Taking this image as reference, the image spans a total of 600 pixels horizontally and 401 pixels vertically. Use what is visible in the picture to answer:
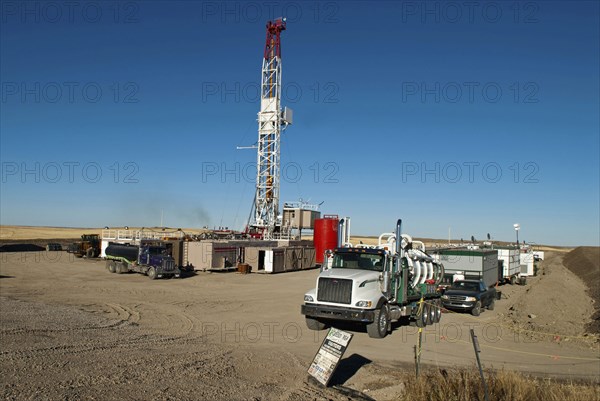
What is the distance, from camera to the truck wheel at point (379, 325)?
1608 cm

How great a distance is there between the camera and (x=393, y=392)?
34.0 feet

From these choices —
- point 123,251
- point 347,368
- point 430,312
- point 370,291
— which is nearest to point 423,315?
point 430,312

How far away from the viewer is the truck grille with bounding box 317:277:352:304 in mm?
16125

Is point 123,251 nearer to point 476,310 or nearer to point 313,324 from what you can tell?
point 313,324

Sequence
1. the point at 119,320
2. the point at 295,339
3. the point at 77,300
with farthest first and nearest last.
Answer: the point at 77,300, the point at 119,320, the point at 295,339

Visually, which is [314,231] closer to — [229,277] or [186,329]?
[229,277]

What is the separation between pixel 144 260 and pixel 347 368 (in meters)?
27.4

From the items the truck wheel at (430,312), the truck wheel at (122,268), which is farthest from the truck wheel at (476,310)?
the truck wheel at (122,268)

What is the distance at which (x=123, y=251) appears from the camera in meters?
38.8

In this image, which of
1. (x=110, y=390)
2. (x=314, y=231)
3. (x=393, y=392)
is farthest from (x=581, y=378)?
(x=314, y=231)

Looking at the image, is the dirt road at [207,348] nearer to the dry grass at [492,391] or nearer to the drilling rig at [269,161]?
the dry grass at [492,391]

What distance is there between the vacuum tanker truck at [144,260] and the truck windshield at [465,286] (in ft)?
65.8

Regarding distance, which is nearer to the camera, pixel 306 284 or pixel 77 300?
pixel 77 300

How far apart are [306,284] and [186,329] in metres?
19.1
